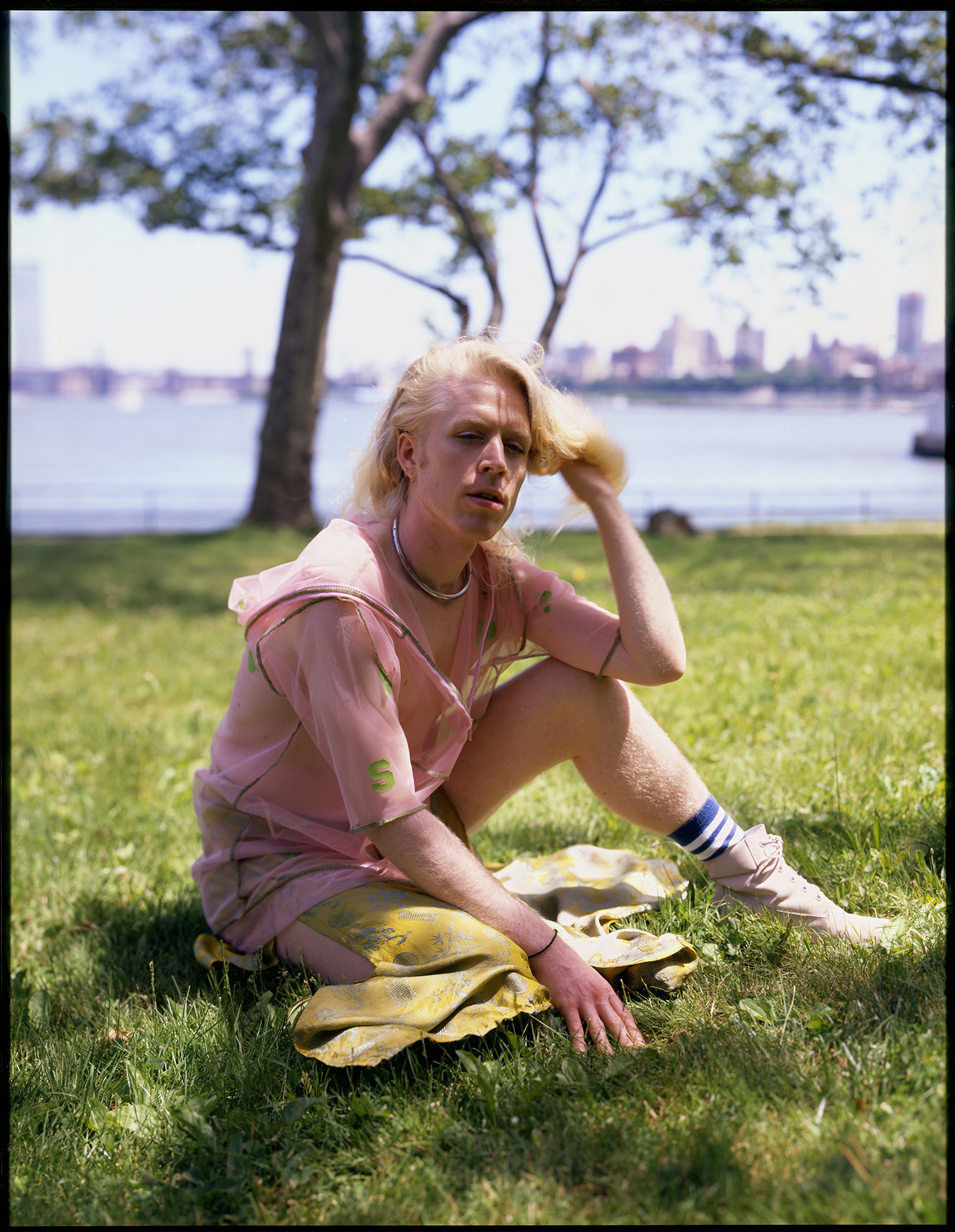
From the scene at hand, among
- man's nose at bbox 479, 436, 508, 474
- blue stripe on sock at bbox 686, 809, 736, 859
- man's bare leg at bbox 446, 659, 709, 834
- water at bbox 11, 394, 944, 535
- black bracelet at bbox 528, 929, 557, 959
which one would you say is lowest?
black bracelet at bbox 528, 929, 557, 959

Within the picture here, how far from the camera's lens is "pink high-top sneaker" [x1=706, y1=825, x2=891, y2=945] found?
268cm

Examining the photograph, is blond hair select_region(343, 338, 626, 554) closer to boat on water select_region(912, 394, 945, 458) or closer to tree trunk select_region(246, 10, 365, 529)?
tree trunk select_region(246, 10, 365, 529)

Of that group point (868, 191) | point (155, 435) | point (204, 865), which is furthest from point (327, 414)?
point (204, 865)

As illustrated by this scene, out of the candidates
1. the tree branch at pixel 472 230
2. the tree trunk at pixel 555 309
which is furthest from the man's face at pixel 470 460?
the tree branch at pixel 472 230

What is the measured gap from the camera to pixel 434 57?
1423 cm

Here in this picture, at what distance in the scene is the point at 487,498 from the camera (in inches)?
103

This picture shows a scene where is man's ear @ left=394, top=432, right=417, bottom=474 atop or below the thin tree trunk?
below

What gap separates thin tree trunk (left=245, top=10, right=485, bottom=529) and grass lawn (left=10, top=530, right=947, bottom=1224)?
10.6 metres

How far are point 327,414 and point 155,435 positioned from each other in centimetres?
2088

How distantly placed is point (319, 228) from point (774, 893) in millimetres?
13511

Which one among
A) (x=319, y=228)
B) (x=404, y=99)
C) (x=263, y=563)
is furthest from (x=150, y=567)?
(x=404, y=99)

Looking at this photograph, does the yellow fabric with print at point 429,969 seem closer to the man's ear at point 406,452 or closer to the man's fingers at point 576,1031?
the man's fingers at point 576,1031

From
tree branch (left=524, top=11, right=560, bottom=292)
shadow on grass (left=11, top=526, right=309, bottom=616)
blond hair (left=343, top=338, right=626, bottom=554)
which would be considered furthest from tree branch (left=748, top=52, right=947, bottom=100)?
blond hair (left=343, top=338, right=626, bottom=554)

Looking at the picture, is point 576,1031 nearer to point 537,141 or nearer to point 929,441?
point 537,141
